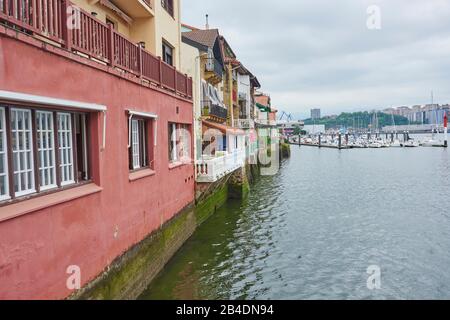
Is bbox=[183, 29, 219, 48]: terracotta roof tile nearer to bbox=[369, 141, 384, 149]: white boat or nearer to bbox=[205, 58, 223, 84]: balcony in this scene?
bbox=[205, 58, 223, 84]: balcony

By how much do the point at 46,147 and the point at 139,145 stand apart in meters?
4.74

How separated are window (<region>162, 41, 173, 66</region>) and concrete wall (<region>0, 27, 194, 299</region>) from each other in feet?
20.1

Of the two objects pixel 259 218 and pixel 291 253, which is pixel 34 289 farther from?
pixel 259 218

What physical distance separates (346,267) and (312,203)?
12.7m

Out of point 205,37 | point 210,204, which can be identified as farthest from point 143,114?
point 205,37

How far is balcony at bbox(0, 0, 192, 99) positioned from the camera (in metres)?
5.98

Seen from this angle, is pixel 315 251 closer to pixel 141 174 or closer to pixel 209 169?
pixel 209 169

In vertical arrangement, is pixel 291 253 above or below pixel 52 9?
below

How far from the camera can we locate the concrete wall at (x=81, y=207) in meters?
5.46

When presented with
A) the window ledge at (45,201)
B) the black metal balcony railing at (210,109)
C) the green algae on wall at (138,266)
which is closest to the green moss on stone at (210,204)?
the green algae on wall at (138,266)

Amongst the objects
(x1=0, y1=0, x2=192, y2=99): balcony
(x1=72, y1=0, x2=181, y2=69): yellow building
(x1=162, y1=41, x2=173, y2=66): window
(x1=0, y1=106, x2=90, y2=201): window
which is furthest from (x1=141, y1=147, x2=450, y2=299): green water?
(x1=72, y1=0, x2=181, y2=69): yellow building

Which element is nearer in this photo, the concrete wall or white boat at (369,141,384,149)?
the concrete wall

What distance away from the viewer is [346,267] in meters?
13.7

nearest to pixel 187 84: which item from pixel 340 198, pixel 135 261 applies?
pixel 135 261
